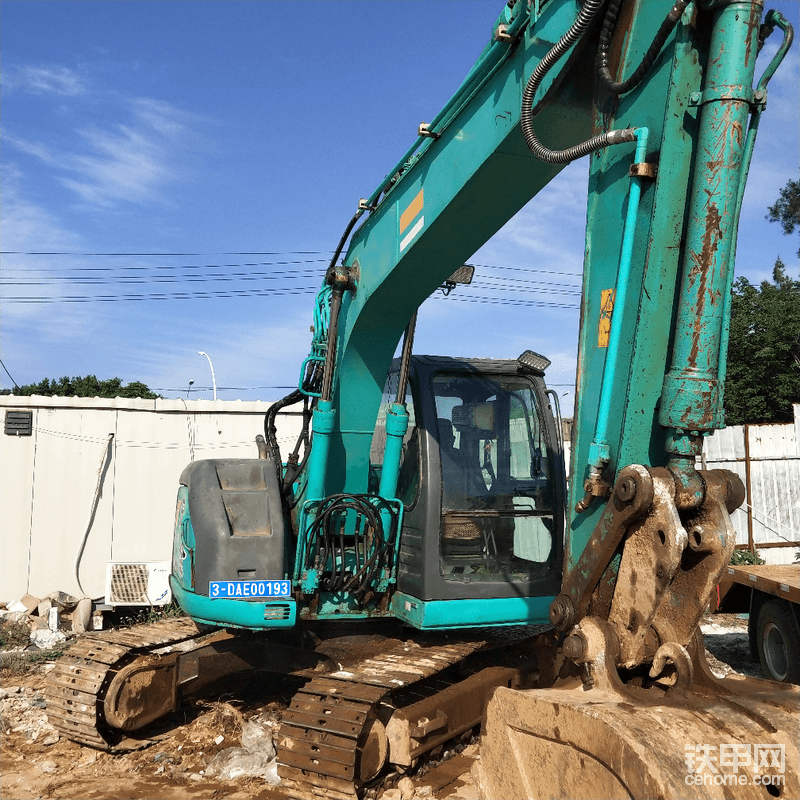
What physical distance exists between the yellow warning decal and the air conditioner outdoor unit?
24.5 ft

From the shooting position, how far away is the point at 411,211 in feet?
14.4

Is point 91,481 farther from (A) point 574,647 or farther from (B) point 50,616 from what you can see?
(A) point 574,647

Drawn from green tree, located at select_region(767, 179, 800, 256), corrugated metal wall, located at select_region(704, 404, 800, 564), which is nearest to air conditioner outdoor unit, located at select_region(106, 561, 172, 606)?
corrugated metal wall, located at select_region(704, 404, 800, 564)

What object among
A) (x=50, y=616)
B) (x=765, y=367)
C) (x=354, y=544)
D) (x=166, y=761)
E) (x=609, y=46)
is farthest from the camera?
(x=765, y=367)

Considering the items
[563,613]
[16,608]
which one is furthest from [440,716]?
[16,608]

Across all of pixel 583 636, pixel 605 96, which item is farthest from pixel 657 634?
pixel 605 96

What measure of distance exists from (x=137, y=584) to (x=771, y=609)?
668cm

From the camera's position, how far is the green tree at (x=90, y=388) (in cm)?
3347

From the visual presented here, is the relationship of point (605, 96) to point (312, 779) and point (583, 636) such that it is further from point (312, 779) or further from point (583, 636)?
point (312, 779)

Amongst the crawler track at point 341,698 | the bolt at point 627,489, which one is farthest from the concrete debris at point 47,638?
the bolt at point 627,489

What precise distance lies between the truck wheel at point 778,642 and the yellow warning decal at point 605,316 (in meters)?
5.01

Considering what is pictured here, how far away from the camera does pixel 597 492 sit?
2580 millimetres

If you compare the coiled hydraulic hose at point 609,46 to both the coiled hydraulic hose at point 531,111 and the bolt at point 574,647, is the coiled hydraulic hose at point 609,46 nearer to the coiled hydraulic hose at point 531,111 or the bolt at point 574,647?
the coiled hydraulic hose at point 531,111

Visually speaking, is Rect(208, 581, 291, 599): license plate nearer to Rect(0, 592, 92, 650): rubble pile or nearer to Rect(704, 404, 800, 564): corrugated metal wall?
Rect(0, 592, 92, 650): rubble pile
